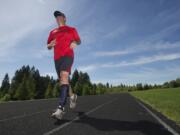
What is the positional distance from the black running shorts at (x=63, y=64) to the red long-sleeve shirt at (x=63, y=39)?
0.09 m

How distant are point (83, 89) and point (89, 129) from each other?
133 m

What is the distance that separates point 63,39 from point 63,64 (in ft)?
2.00

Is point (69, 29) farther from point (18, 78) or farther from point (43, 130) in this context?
point (18, 78)

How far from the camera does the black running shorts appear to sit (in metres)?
5.69

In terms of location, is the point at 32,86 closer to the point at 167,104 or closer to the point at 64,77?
the point at 167,104

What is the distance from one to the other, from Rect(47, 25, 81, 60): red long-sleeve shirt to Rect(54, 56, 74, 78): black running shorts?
0.09m

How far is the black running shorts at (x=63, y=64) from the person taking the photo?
569cm

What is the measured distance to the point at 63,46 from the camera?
5.85 meters

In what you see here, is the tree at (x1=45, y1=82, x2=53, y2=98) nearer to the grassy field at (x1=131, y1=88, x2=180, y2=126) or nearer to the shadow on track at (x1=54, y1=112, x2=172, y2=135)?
the grassy field at (x1=131, y1=88, x2=180, y2=126)

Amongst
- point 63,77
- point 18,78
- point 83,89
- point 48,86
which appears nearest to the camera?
point 63,77

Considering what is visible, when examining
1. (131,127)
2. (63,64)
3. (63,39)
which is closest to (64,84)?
(63,64)

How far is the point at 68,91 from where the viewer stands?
596cm

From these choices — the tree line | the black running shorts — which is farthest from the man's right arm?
the tree line

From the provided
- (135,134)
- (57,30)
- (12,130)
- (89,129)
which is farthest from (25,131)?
(57,30)
